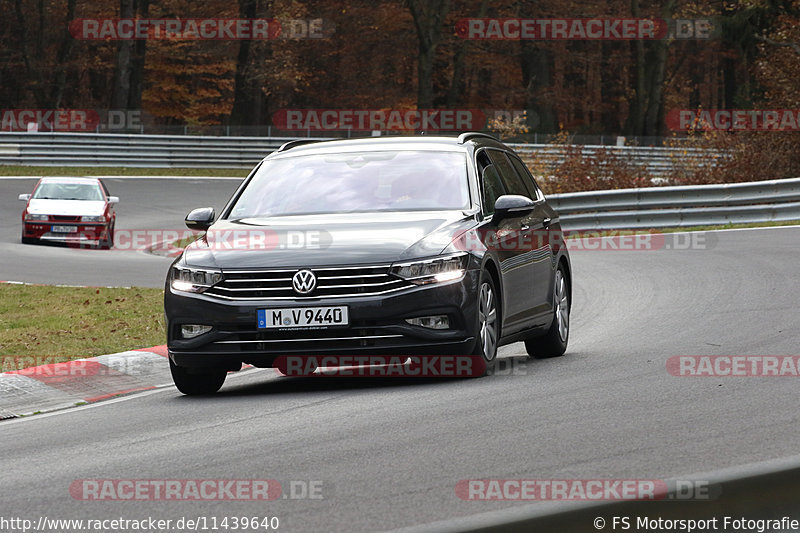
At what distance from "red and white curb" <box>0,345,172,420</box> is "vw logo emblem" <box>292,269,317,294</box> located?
2.02 meters

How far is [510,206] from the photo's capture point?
9836 mm

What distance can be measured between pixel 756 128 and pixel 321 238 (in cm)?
2077

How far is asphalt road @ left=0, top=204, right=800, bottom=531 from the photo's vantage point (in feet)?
18.2

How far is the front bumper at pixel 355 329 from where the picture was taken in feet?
28.5

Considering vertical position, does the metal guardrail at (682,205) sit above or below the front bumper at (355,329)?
below

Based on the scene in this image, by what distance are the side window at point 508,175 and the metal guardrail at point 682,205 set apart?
40.8 feet

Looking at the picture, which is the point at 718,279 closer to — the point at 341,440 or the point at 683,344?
the point at 683,344

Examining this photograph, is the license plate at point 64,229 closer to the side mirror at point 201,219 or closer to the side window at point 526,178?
the side window at point 526,178

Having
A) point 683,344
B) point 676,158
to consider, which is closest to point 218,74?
point 676,158
